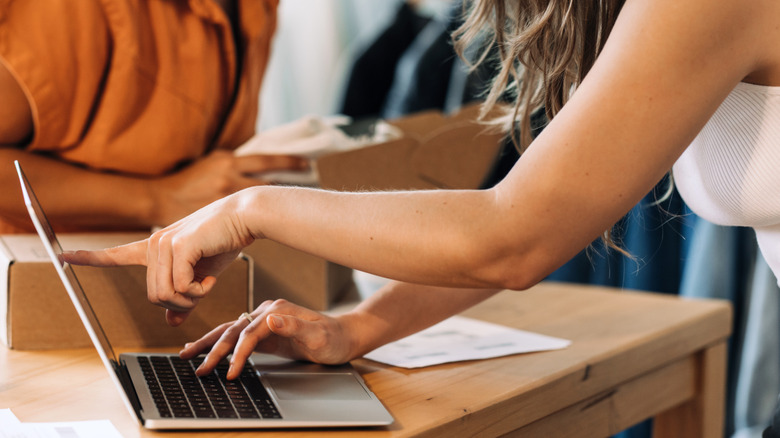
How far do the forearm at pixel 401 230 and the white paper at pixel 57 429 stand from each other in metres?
0.18

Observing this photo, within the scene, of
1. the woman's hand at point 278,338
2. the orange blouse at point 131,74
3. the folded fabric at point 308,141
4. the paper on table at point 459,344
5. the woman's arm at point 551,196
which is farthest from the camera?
the folded fabric at point 308,141

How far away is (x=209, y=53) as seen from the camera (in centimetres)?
102

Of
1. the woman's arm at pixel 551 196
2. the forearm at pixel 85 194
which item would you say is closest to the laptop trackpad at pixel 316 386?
the woman's arm at pixel 551 196

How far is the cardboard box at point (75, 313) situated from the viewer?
747 mm

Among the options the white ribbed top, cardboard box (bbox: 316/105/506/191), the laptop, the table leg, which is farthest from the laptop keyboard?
the table leg

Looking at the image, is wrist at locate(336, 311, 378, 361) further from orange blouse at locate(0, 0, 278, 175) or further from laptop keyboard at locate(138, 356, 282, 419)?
orange blouse at locate(0, 0, 278, 175)

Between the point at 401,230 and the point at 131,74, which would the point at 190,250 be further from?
the point at 131,74

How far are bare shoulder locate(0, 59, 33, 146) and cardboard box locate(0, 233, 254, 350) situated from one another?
15 cm

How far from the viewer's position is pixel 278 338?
2.34ft

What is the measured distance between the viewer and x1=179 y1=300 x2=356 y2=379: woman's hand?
65 cm

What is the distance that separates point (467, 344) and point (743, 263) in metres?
1.10

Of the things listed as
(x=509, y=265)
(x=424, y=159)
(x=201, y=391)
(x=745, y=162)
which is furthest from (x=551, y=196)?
(x=424, y=159)

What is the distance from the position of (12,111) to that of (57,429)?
1.44ft

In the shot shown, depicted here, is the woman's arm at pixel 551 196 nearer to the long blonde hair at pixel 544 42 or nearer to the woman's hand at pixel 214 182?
the long blonde hair at pixel 544 42
